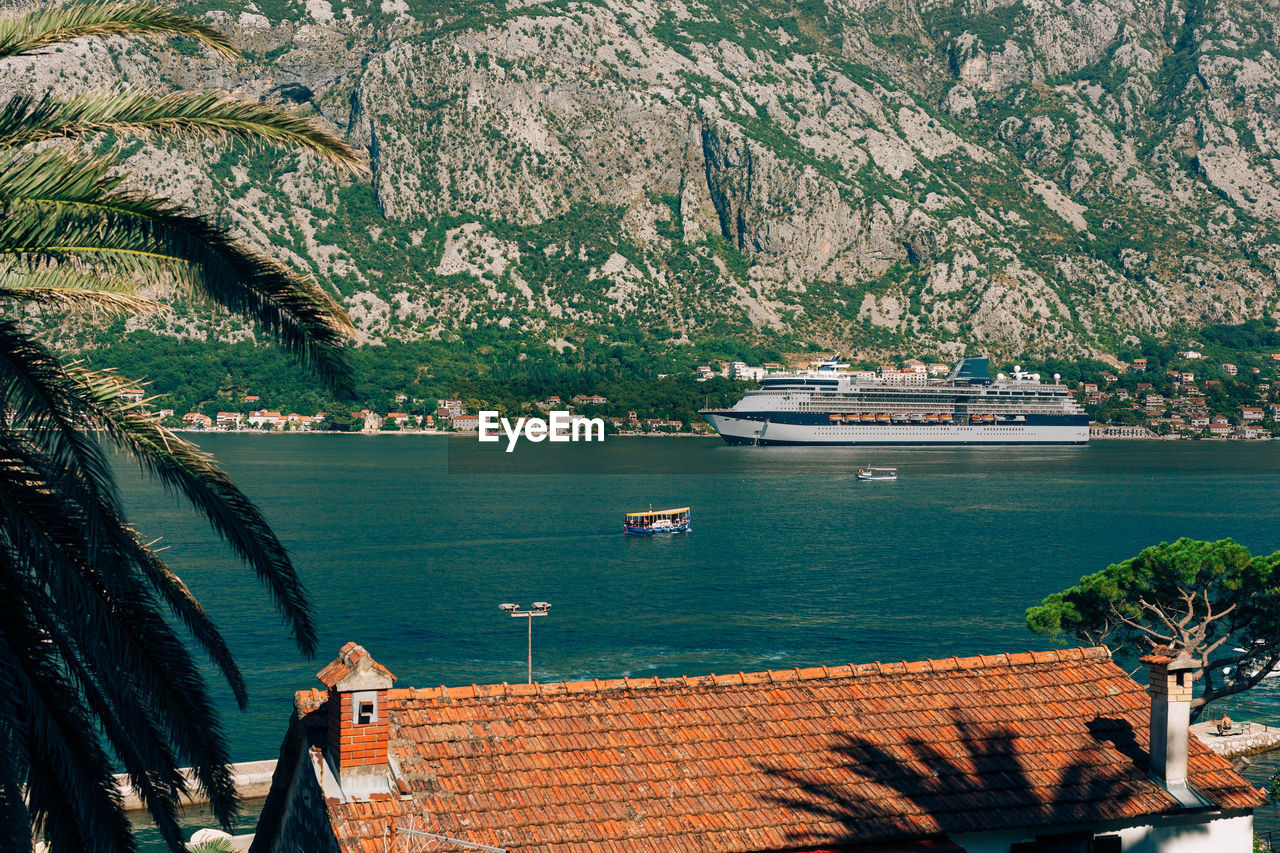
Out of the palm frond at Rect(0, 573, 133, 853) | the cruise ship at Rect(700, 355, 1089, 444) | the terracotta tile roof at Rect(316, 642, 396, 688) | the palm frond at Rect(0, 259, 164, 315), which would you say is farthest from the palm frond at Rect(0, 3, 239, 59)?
the cruise ship at Rect(700, 355, 1089, 444)

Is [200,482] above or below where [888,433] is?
above

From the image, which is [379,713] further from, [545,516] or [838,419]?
[838,419]

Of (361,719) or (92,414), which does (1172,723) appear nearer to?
(361,719)

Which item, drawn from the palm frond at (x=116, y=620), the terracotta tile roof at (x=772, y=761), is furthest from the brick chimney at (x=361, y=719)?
the palm frond at (x=116, y=620)

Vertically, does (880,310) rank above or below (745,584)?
above

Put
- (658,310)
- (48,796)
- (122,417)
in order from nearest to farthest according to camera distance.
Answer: (122,417) < (48,796) < (658,310)

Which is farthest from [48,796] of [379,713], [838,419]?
[838,419]

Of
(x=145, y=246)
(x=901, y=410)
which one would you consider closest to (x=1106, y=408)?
(x=901, y=410)

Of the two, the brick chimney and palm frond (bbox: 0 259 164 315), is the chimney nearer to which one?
the brick chimney
